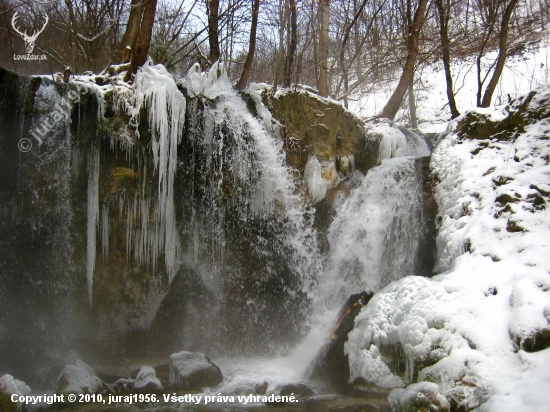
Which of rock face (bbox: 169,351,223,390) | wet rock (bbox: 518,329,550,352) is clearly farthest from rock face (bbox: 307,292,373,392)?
wet rock (bbox: 518,329,550,352)

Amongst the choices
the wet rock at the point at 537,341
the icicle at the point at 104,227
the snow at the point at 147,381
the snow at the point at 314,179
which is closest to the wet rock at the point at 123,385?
the snow at the point at 147,381

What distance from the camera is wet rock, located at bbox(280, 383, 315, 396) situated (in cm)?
487

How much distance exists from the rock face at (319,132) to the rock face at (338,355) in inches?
80.8

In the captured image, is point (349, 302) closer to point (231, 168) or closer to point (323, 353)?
point (323, 353)

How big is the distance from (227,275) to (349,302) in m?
1.90

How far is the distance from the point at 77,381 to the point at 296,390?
2401 millimetres

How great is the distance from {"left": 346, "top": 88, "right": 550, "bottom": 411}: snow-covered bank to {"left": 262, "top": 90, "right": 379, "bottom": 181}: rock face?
4.62 feet

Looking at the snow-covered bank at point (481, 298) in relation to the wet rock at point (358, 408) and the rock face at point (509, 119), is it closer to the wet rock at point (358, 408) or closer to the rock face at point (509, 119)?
A: the rock face at point (509, 119)

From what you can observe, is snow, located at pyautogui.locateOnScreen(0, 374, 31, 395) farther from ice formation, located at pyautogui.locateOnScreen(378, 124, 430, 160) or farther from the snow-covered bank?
ice formation, located at pyautogui.locateOnScreen(378, 124, 430, 160)

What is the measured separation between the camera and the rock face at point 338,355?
509 centimetres

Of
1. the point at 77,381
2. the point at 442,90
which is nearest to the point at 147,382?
the point at 77,381

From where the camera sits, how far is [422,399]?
3.53 metres

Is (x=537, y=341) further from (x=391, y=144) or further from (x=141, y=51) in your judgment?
(x=141, y=51)

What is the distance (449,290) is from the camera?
4.36m
